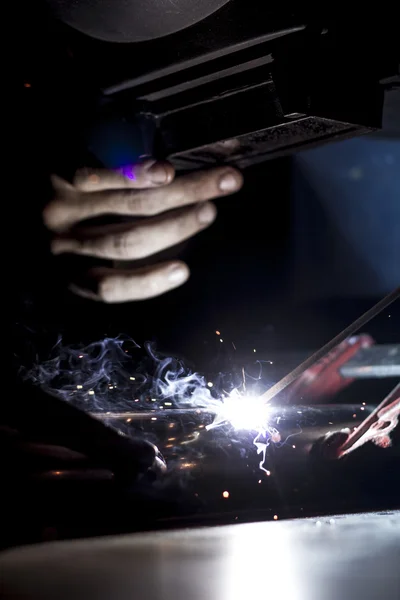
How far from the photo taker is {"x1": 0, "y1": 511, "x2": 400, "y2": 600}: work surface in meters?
0.96

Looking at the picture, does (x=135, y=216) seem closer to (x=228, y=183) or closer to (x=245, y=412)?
(x=228, y=183)

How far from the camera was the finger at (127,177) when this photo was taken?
1.67 metres

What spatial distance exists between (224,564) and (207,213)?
1022 mm

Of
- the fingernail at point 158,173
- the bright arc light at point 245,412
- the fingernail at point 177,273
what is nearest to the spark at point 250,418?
the bright arc light at point 245,412

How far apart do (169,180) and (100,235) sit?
0.31m

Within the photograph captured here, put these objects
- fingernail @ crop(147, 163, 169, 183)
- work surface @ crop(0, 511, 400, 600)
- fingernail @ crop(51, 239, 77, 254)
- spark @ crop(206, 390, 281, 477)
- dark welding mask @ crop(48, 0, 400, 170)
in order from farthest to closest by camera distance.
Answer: fingernail @ crop(51, 239, 77, 254), fingernail @ crop(147, 163, 169, 183), spark @ crop(206, 390, 281, 477), dark welding mask @ crop(48, 0, 400, 170), work surface @ crop(0, 511, 400, 600)

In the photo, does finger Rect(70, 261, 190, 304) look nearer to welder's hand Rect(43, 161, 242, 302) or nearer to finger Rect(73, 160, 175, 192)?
welder's hand Rect(43, 161, 242, 302)

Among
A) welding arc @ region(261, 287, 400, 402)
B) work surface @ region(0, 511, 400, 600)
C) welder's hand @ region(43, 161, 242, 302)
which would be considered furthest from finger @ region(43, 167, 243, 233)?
work surface @ region(0, 511, 400, 600)

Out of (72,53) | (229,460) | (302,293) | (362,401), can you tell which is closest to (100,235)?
(72,53)

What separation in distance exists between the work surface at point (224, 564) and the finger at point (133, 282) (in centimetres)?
75

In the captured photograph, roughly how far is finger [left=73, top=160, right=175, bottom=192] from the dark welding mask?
0.04 metres

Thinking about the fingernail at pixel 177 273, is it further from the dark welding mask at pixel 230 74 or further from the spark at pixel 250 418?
the spark at pixel 250 418

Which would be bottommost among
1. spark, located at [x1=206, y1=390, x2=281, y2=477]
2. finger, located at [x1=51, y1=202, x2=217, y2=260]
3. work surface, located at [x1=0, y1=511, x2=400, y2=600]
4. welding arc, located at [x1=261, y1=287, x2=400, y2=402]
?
work surface, located at [x1=0, y1=511, x2=400, y2=600]

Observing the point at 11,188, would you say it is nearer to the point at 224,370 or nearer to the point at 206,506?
the point at 224,370
